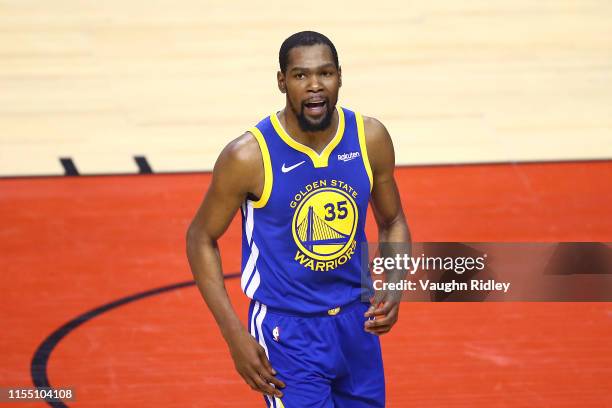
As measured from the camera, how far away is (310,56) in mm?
3400

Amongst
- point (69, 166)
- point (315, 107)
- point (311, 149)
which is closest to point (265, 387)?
point (311, 149)

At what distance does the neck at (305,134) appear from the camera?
356 centimetres

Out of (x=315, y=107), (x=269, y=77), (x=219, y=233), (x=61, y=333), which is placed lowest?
(x=61, y=333)

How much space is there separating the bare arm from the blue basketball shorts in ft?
0.24

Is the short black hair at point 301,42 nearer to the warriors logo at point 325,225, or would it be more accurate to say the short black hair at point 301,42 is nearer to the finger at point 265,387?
the warriors logo at point 325,225

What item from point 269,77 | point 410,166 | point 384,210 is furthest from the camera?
point 269,77

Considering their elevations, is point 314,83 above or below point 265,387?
above

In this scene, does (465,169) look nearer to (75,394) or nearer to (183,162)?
(183,162)

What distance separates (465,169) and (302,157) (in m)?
5.01

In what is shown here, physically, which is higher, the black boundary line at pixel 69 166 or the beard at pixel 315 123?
the beard at pixel 315 123

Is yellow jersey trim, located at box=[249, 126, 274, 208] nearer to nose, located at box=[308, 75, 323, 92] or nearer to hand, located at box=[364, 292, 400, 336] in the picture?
nose, located at box=[308, 75, 323, 92]

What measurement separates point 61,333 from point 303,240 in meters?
2.77

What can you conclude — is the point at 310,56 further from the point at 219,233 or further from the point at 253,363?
the point at 253,363

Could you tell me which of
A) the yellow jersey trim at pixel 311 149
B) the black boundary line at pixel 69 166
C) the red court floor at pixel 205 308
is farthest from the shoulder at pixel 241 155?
the black boundary line at pixel 69 166
